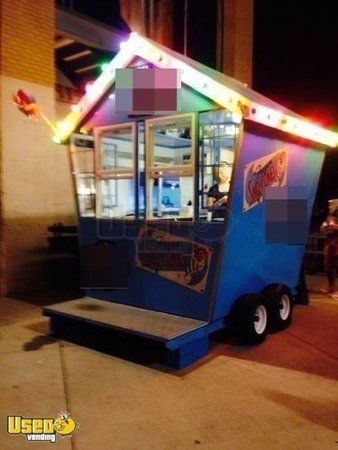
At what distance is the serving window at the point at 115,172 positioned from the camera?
6.11m

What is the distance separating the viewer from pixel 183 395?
4328mm

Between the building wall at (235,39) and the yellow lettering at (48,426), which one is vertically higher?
the building wall at (235,39)

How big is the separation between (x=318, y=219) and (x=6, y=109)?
28.9ft

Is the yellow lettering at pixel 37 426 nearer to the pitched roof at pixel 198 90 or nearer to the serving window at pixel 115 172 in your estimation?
the serving window at pixel 115 172

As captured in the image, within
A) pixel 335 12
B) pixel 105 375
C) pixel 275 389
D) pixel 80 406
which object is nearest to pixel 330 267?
pixel 275 389

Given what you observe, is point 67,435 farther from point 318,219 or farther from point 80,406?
point 318,219

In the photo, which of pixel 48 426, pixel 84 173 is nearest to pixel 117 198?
pixel 84 173

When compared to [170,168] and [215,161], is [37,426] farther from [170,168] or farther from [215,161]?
[215,161]

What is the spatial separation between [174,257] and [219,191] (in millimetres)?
922

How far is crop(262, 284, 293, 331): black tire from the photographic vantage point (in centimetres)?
611

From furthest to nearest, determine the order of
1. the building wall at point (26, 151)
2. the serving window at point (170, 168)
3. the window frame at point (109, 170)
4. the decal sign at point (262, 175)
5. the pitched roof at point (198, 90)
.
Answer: the building wall at point (26, 151), the window frame at point (109, 170), the serving window at point (170, 168), the decal sign at point (262, 175), the pitched roof at point (198, 90)

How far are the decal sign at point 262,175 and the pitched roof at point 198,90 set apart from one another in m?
0.36

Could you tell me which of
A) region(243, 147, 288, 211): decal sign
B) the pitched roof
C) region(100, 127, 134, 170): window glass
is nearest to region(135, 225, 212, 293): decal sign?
region(243, 147, 288, 211): decal sign

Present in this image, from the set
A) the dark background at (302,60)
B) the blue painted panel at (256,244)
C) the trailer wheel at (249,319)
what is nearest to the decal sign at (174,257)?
the blue painted panel at (256,244)
